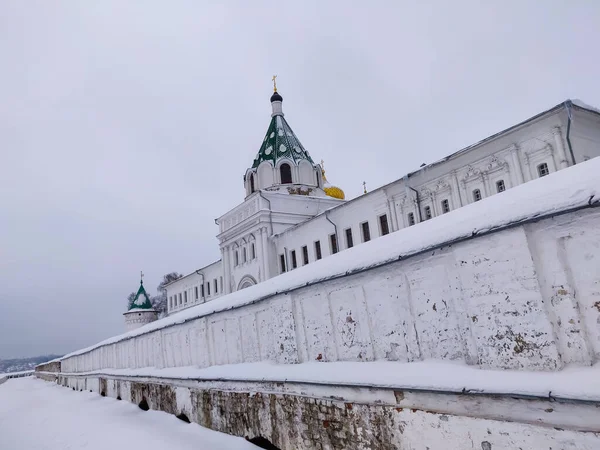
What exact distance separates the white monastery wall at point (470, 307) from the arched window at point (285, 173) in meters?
22.8

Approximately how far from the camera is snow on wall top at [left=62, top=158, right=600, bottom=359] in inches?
126

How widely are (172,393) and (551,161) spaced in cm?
1326

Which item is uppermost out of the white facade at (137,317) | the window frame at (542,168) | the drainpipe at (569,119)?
the drainpipe at (569,119)

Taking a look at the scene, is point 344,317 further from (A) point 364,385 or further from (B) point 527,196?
(B) point 527,196

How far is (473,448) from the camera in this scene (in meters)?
3.48

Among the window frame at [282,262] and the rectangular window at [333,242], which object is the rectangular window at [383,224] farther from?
the window frame at [282,262]

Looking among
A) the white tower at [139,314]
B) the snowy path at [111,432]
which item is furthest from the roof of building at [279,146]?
the snowy path at [111,432]

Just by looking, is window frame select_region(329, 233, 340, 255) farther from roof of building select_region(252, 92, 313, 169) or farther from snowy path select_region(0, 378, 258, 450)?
snowy path select_region(0, 378, 258, 450)

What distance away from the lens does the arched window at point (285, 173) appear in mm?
29183

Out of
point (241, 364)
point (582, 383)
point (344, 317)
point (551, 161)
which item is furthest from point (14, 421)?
point (551, 161)

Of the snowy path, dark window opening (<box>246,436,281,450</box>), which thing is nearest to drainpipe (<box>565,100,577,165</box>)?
dark window opening (<box>246,436,281,450</box>)

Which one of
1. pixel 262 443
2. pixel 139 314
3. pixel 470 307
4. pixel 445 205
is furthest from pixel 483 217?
pixel 139 314

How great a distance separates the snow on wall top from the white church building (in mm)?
5224

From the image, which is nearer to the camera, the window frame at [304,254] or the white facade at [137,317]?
the window frame at [304,254]
